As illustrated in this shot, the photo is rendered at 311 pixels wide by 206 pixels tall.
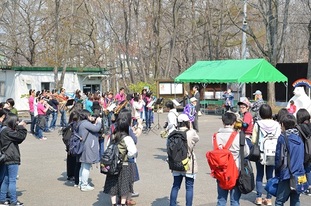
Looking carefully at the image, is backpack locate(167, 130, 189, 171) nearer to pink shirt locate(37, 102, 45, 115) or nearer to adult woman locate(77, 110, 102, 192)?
adult woman locate(77, 110, 102, 192)

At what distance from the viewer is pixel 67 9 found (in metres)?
40.2

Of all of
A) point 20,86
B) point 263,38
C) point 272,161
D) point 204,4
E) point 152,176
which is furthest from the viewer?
point 263,38

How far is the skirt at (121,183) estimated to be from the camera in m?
6.94

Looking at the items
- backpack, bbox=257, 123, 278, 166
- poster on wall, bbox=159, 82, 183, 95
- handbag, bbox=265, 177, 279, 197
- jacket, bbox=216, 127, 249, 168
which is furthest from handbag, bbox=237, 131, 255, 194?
poster on wall, bbox=159, 82, 183, 95

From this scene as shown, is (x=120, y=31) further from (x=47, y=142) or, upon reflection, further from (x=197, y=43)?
(x=47, y=142)

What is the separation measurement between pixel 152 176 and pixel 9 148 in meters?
3.74

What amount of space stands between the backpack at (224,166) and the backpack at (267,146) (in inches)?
50.1

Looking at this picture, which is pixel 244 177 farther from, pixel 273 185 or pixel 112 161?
pixel 112 161

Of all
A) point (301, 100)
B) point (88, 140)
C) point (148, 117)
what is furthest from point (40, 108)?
point (301, 100)

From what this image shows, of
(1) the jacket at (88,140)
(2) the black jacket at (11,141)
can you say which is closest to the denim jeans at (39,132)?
(1) the jacket at (88,140)

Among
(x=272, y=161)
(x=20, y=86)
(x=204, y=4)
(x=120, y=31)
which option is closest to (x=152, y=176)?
(x=272, y=161)

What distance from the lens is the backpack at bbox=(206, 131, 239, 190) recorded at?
585cm

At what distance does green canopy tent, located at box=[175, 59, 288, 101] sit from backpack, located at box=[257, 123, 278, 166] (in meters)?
15.5

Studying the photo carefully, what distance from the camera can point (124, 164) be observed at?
6.93m
